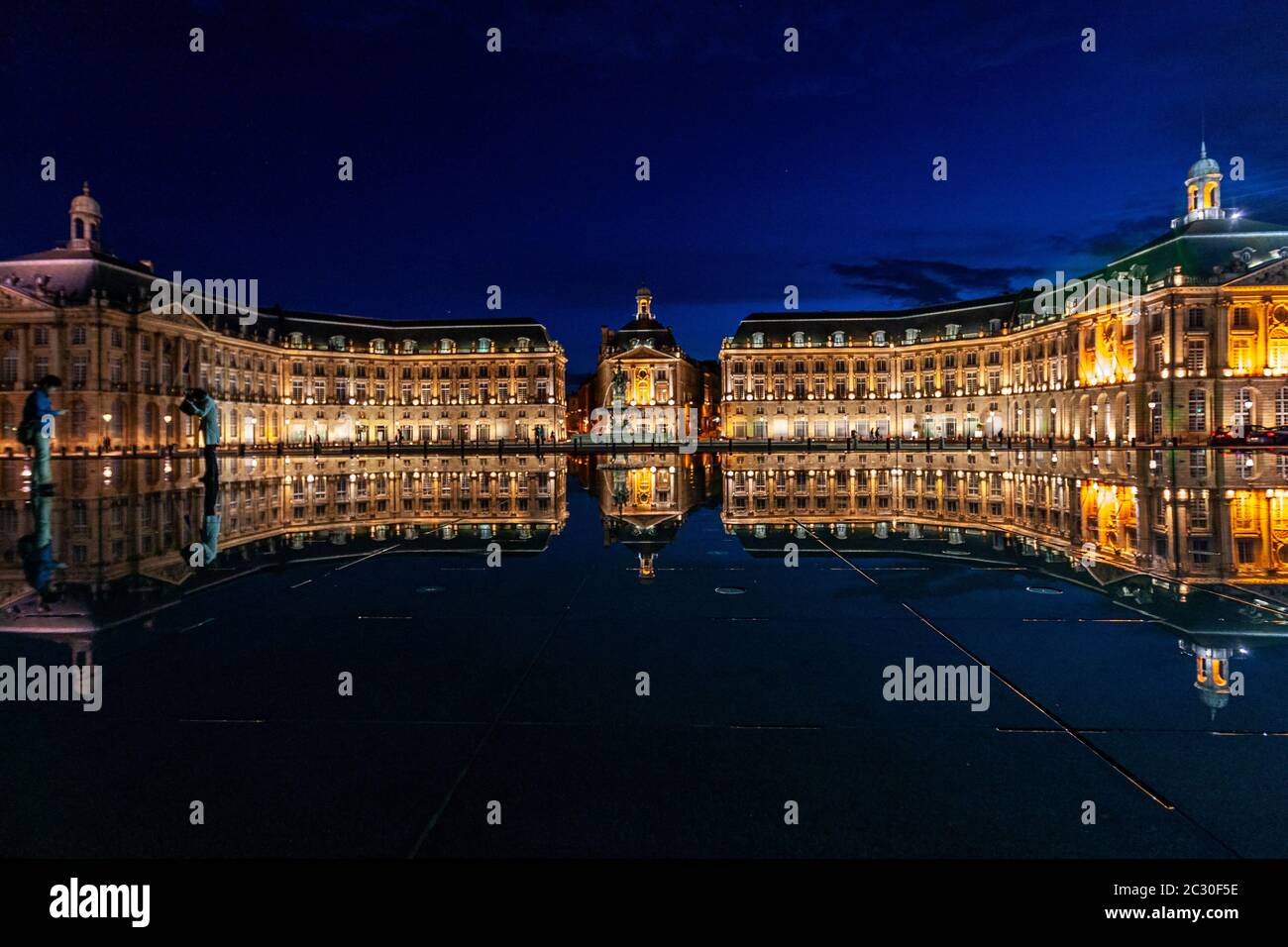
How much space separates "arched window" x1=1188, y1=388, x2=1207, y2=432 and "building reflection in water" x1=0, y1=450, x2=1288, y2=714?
124 feet

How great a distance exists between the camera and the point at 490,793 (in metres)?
3.26

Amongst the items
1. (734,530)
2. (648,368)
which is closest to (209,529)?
(734,530)

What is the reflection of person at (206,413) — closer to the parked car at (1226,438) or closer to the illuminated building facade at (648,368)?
the parked car at (1226,438)

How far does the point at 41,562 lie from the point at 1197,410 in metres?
67.4

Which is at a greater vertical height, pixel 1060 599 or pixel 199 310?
pixel 199 310

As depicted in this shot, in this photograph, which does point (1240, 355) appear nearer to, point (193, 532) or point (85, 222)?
point (193, 532)

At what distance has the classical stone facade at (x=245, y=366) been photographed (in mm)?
58969

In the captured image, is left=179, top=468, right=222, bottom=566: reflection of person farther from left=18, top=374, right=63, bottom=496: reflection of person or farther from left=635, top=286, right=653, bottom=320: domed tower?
left=635, top=286, right=653, bottom=320: domed tower

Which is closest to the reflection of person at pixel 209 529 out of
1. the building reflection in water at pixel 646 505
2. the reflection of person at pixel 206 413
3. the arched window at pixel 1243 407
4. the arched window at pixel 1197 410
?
the reflection of person at pixel 206 413

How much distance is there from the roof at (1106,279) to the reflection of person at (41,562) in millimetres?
66677

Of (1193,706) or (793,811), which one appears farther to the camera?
(1193,706)
